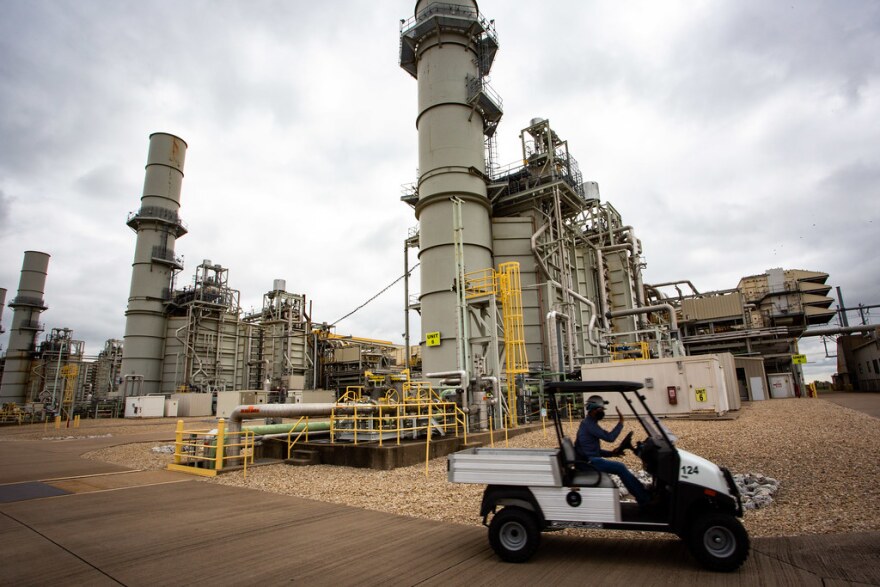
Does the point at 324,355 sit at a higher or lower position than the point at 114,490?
higher

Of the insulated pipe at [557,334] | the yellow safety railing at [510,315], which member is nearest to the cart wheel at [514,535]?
the yellow safety railing at [510,315]

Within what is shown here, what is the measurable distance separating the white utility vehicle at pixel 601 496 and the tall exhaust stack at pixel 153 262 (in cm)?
4557

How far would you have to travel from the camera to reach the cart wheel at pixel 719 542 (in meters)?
4.19

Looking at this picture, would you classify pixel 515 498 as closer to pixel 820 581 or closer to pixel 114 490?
pixel 820 581

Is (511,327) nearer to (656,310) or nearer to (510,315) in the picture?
(510,315)

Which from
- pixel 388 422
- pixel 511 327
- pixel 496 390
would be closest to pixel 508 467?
pixel 388 422

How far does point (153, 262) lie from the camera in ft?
141

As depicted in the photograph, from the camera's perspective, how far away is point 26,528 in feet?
21.1

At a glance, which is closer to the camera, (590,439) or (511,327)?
(590,439)

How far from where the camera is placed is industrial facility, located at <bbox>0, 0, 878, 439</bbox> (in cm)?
1839

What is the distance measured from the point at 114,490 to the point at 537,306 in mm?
22162

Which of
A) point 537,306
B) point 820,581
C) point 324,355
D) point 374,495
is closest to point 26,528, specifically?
point 374,495

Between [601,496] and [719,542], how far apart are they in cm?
108

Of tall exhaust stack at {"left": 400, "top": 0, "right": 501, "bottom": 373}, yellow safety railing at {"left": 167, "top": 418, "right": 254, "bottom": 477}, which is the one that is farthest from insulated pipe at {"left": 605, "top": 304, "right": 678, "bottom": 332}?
yellow safety railing at {"left": 167, "top": 418, "right": 254, "bottom": 477}
